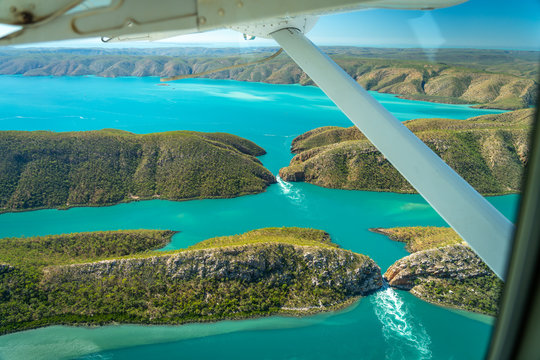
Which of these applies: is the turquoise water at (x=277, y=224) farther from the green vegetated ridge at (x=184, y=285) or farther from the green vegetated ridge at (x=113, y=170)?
the green vegetated ridge at (x=113, y=170)

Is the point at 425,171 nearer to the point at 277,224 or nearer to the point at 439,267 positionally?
the point at 439,267

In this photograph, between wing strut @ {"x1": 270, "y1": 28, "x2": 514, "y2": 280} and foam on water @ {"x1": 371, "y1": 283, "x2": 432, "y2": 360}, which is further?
foam on water @ {"x1": 371, "y1": 283, "x2": 432, "y2": 360}

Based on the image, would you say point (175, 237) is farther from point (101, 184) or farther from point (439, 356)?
point (439, 356)

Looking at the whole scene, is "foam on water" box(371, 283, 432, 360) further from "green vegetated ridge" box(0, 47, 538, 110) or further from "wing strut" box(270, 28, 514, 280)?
"wing strut" box(270, 28, 514, 280)

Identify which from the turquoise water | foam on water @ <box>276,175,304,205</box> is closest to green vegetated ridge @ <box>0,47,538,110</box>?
the turquoise water

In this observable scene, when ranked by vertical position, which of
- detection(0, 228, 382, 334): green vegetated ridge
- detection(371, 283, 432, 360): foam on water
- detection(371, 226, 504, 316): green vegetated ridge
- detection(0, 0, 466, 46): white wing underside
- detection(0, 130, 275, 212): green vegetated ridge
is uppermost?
detection(0, 0, 466, 46): white wing underside

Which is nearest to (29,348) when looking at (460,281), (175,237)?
(175,237)

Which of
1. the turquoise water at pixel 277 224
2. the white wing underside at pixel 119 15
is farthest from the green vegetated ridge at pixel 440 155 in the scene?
the white wing underside at pixel 119 15
